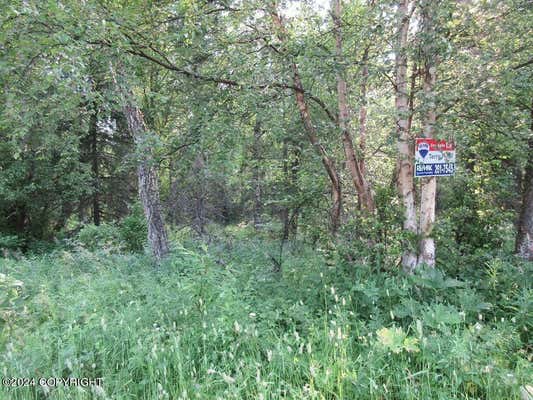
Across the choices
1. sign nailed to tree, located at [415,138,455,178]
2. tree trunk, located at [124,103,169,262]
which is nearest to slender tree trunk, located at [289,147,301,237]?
sign nailed to tree, located at [415,138,455,178]

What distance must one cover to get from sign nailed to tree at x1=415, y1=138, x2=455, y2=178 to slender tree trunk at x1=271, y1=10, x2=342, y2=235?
4.52 feet

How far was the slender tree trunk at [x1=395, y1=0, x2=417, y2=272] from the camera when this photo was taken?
404 centimetres

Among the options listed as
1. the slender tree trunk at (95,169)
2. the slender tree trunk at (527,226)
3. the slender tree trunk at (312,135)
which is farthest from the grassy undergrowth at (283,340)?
the slender tree trunk at (95,169)

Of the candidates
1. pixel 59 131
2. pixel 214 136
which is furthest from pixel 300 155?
pixel 59 131

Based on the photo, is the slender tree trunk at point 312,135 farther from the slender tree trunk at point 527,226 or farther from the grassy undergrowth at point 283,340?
the slender tree trunk at point 527,226

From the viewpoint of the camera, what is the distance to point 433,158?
389 centimetres

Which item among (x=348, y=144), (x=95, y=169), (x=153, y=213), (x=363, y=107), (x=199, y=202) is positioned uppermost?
(x=363, y=107)

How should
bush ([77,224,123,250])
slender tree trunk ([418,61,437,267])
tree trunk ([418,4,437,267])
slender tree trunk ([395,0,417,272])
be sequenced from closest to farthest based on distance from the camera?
tree trunk ([418,4,437,267])
slender tree trunk ([395,0,417,272])
slender tree trunk ([418,61,437,267])
bush ([77,224,123,250])

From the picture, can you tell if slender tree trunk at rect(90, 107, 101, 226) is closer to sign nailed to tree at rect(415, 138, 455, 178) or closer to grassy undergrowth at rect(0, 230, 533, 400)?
grassy undergrowth at rect(0, 230, 533, 400)

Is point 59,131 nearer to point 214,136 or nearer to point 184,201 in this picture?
point 184,201

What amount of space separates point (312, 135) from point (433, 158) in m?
1.74

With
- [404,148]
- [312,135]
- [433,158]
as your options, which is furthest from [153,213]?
[433,158]

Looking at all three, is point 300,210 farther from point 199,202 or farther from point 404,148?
point 199,202
